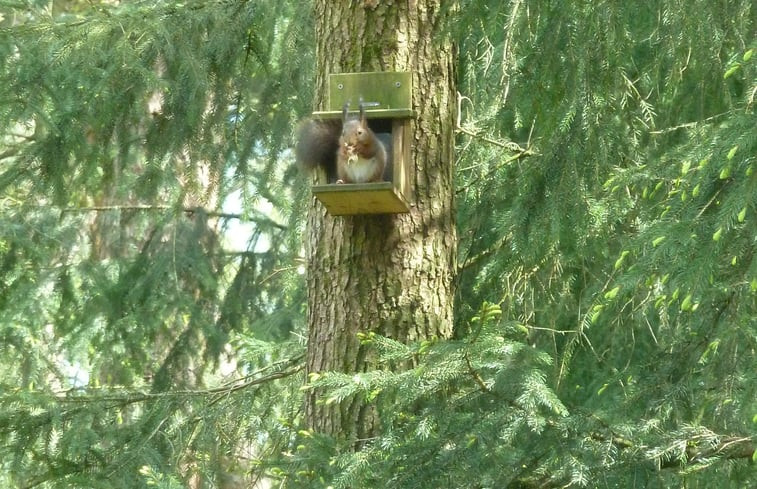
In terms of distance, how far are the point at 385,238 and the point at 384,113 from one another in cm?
40

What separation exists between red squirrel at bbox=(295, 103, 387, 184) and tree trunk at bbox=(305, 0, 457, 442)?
0.49ft

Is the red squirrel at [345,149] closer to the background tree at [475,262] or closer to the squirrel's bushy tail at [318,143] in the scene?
the squirrel's bushy tail at [318,143]

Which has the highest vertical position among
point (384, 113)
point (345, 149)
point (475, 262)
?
point (384, 113)

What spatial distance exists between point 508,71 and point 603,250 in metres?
0.72

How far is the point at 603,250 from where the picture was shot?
422cm

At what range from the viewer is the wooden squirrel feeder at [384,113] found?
3680 millimetres

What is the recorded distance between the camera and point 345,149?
3855 millimetres

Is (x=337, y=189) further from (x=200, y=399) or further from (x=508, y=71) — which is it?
(x=200, y=399)

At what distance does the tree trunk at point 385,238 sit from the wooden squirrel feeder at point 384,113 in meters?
0.05

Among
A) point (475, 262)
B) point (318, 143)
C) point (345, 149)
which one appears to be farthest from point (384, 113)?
point (475, 262)

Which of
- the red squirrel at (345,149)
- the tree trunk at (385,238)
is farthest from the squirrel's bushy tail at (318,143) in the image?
the tree trunk at (385,238)

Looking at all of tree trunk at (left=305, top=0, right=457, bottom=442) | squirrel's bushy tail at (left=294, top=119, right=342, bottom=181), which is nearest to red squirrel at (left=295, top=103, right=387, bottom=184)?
A: squirrel's bushy tail at (left=294, top=119, right=342, bottom=181)

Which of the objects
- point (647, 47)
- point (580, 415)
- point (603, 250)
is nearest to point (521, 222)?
point (603, 250)

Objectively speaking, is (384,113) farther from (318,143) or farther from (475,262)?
(475,262)
